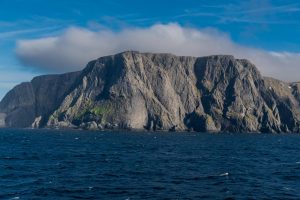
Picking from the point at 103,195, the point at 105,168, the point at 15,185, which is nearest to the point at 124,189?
the point at 103,195

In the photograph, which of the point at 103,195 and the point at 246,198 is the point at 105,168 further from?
the point at 246,198

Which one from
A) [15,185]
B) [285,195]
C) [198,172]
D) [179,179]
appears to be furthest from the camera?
[198,172]

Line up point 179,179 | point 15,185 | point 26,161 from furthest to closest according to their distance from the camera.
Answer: point 26,161 → point 179,179 → point 15,185

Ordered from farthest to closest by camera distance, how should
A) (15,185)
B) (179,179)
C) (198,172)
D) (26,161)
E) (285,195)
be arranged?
(26,161)
(198,172)
(179,179)
(15,185)
(285,195)

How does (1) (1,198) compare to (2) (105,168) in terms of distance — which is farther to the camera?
(2) (105,168)

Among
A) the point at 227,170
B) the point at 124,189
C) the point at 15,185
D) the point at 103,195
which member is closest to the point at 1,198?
A: the point at 15,185

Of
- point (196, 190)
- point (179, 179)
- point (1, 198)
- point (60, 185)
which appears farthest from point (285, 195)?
point (1, 198)

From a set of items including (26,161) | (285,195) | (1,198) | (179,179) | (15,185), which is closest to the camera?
(1,198)

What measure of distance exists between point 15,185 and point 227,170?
1879 inches

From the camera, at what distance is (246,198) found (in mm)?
69500

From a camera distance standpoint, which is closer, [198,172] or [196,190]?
[196,190]

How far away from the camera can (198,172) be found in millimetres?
95375

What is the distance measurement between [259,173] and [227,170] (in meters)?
7.38

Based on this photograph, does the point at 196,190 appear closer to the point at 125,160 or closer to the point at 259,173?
the point at 259,173
